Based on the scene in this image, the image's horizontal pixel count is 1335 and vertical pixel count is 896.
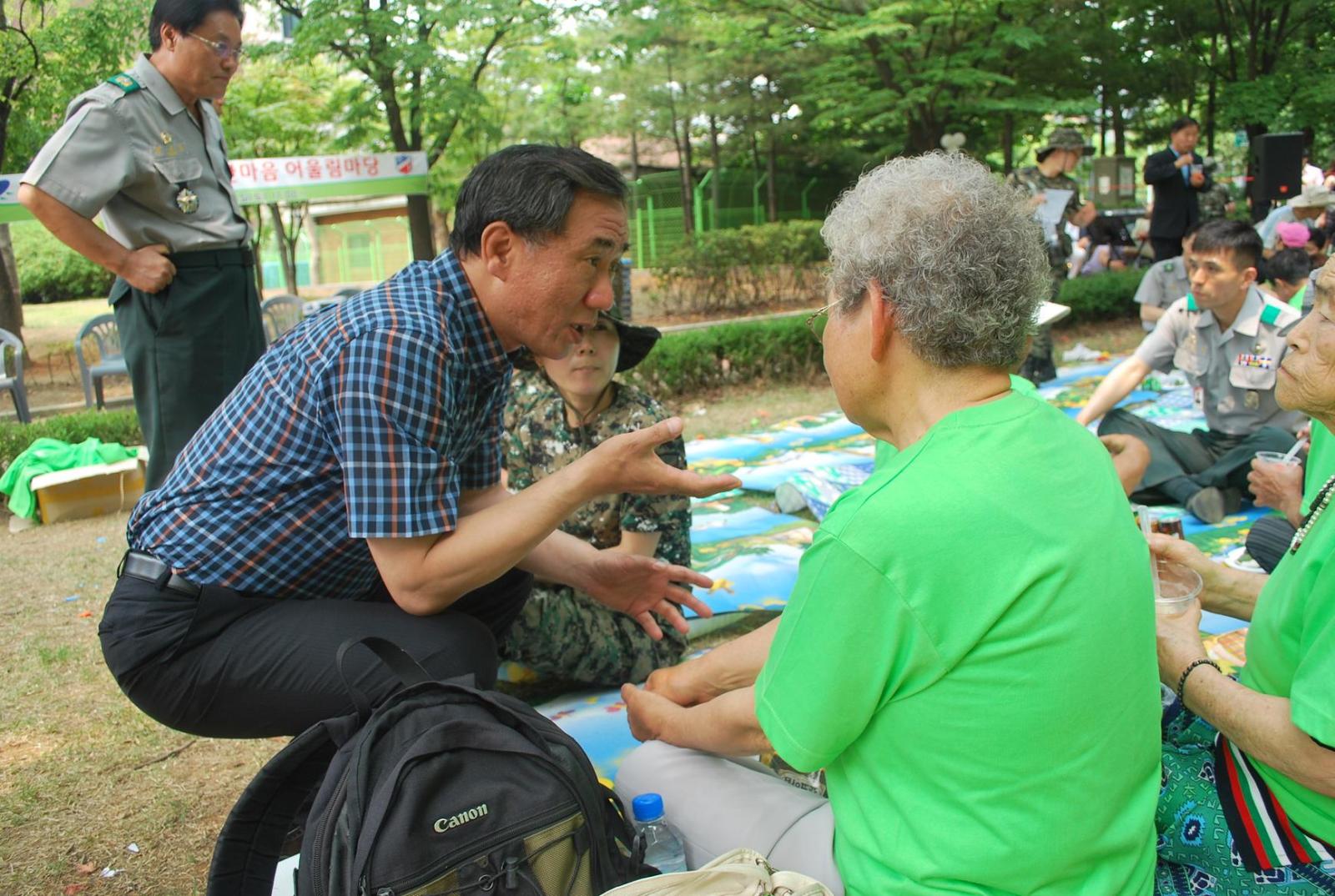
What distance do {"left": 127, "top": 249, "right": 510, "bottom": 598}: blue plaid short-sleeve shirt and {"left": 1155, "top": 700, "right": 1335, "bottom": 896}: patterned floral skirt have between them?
54.2 inches

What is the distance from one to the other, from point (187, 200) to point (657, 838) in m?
2.76

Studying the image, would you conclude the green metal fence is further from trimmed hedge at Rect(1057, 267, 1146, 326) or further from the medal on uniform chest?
the medal on uniform chest

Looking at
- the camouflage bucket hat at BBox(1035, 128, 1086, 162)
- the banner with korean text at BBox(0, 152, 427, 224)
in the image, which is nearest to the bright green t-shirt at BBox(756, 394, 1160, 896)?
the camouflage bucket hat at BBox(1035, 128, 1086, 162)

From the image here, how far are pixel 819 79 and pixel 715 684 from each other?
46.7 feet

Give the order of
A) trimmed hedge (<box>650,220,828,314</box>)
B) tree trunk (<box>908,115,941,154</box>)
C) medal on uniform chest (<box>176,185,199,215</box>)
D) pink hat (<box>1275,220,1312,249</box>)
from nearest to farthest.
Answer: medal on uniform chest (<box>176,185,199,215</box>)
pink hat (<box>1275,220,1312,249</box>)
trimmed hedge (<box>650,220,828,314</box>)
tree trunk (<box>908,115,941,154</box>)

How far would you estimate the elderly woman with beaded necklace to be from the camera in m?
1.50

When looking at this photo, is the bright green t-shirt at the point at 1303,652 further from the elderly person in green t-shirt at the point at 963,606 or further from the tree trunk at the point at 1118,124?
the tree trunk at the point at 1118,124

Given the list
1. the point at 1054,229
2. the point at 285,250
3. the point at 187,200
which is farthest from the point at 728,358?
the point at 285,250

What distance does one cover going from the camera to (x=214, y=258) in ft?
12.1

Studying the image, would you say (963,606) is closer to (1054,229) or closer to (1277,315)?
(1277,315)

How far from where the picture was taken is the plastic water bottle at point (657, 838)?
2.01m

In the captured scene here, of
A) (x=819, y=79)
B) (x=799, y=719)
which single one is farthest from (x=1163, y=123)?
(x=799, y=719)

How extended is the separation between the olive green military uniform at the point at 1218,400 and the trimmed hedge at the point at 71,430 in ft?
18.0

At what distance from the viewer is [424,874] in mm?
1507
